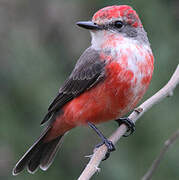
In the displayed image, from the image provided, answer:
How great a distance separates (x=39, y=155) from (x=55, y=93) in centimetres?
77

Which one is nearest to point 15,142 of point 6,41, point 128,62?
point 6,41

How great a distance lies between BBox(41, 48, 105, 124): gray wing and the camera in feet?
19.0

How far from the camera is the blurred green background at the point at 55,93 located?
615 cm

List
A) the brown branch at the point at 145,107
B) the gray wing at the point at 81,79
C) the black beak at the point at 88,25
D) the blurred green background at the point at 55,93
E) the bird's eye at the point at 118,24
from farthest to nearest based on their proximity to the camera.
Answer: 1. the blurred green background at the point at 55,93
2. the gray wing at the point at 81,79
3. the bird's eye at the point at 118,24
4. the black beak at the point at 88,25
5. the brown branch at the point at 145,107

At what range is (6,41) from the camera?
6691mm

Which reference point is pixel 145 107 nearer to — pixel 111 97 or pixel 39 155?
pixel 111 97

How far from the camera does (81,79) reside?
6027mm

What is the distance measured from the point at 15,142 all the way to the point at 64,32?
180 centimetres

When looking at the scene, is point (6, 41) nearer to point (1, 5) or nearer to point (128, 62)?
point (1, 5)

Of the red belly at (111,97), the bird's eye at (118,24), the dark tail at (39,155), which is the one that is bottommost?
the dark tail at (39,155)

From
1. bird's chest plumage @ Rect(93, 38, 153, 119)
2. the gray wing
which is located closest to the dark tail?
the gray wing

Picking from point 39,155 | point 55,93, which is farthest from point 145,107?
point 39,155

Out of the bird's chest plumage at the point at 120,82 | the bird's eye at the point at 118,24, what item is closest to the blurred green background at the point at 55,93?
the bird's eye at the point at 118,24

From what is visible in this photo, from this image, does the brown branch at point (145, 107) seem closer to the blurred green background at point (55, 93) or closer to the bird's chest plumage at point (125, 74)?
the bird's chest plumage at point (125, 74)
